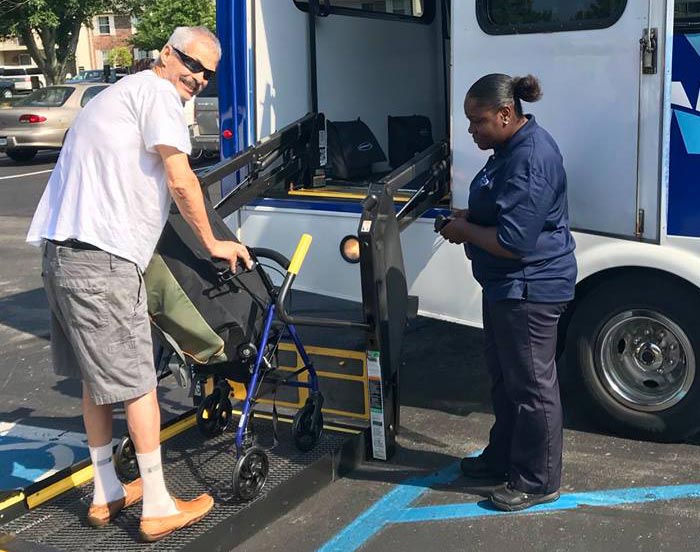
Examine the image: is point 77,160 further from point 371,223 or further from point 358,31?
point 358,31

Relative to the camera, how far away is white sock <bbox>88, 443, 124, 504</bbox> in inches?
135

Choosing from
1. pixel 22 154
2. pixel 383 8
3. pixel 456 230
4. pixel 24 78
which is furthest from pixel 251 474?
pixel 24 78

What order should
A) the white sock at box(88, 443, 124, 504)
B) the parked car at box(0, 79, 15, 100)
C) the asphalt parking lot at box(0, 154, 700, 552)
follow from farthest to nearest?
the parked car at box(0, 79, 15, 100) → the asphalt parking lot at box(0, 154, 700, 552) → the white sock at box(88, 443, 124, 504)

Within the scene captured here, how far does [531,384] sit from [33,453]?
104 inches

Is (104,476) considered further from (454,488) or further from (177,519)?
(454,488)

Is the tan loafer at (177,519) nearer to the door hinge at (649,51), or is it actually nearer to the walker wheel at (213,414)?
the walker wheel at (213,414)

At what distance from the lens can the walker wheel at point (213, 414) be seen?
4.25m

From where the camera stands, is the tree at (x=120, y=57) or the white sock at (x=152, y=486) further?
the tree at (x=120, y=57)

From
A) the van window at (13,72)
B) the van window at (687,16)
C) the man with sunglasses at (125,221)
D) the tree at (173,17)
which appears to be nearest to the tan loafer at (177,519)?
the man with sunglasses at (125,221)

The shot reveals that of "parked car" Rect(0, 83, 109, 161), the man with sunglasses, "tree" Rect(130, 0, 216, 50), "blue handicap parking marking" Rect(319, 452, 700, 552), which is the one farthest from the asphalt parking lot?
"tree" Rect(130, 0, 216, 50)

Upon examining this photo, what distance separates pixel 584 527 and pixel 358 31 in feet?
12.8

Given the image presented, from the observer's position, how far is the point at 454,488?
4004mm

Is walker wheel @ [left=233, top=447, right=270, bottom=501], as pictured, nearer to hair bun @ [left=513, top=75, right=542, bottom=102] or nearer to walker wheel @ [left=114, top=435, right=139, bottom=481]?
walker wheel @ [left=114, top=435, right=139, bottom=481]

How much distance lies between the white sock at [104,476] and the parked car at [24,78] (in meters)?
33.8
